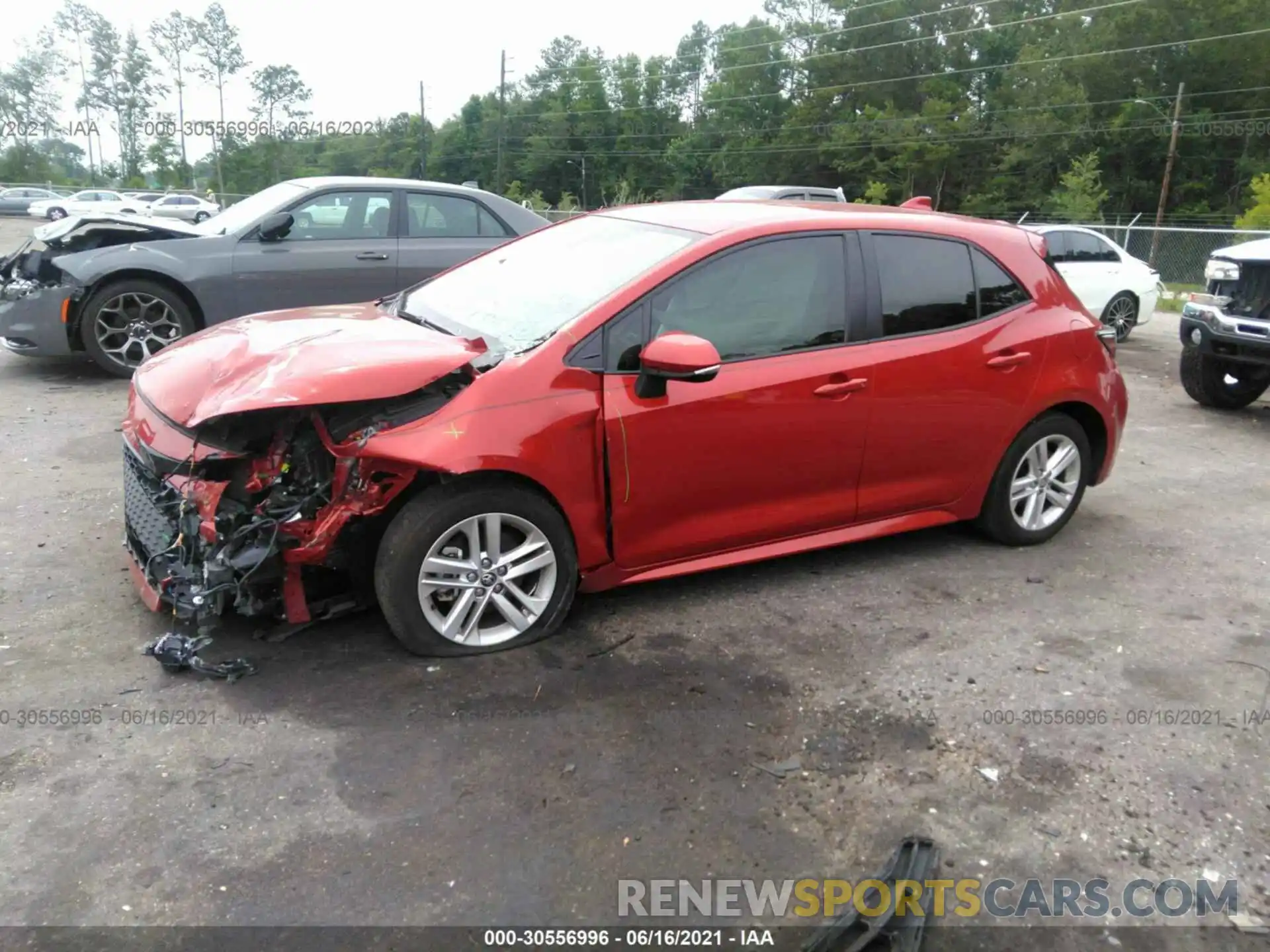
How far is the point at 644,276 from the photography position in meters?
3.89

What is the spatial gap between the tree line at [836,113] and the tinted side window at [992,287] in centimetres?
4249

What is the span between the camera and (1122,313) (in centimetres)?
1270

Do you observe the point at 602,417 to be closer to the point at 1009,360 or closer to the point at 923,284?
the point at 923,284

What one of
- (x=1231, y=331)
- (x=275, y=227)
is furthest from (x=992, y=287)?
(x=275, y=227)

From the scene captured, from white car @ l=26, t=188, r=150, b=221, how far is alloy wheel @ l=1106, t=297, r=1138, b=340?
30.7m

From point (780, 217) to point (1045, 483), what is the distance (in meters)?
2.01

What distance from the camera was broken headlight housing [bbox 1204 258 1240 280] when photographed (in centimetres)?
798

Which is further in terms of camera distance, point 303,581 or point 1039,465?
point 1039,465

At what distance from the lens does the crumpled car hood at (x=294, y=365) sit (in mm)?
3336

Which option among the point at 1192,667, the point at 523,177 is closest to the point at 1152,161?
the point at 523,177

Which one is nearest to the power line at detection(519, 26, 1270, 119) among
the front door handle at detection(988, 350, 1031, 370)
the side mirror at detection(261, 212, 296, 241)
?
the side mirror at detection(261, 212, 296, 241)

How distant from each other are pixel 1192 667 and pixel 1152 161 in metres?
51.7

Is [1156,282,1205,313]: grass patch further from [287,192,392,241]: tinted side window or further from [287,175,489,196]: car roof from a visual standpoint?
[287,192,392,241]: tinted side window

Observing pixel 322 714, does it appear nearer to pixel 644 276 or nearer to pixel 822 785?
pixel 822 785
